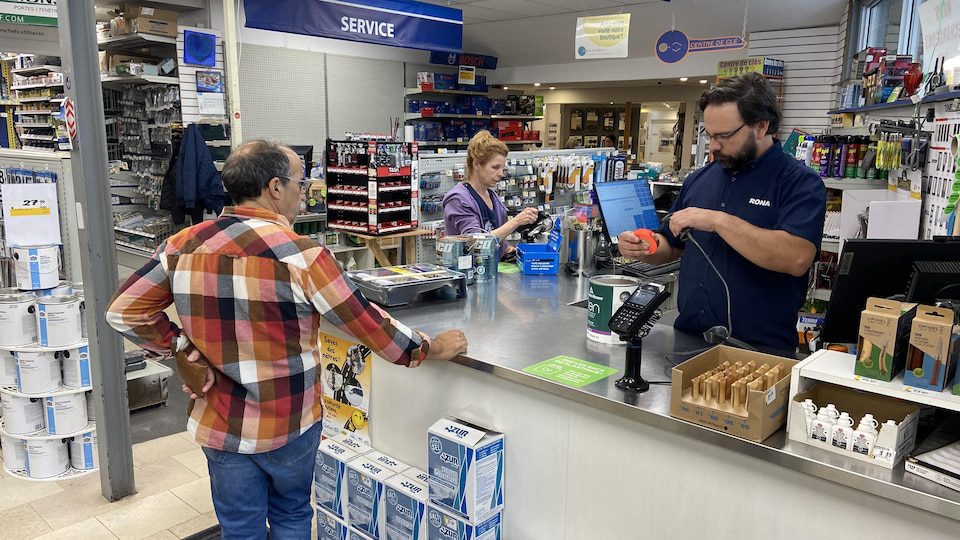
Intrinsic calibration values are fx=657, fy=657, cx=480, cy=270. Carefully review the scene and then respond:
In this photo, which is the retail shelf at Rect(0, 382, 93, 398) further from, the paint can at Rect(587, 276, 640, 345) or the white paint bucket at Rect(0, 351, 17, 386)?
the paint can at Rect(587, 276, 640, 345)

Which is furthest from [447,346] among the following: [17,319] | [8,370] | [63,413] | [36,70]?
[36,70]

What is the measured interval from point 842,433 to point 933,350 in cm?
26

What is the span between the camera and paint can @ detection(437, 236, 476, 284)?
3.14 m

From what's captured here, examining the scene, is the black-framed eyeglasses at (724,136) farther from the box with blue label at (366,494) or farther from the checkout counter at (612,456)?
the box with blue label at (366,494)

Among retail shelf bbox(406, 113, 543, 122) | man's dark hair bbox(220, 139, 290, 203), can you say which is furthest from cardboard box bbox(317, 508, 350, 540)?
retail shelf bbox(406, 113, 543, 122)

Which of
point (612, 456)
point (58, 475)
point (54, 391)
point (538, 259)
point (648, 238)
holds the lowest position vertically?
point (58, 475)

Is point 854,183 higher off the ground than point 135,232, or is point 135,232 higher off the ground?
point 854,183

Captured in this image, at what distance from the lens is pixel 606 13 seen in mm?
10000

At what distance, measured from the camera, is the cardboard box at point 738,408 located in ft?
5.11

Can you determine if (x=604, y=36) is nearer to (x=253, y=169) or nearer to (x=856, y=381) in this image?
(x=253, y=169)

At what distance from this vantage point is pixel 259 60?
9148 millimetres

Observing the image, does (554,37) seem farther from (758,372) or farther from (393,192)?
(758,372)

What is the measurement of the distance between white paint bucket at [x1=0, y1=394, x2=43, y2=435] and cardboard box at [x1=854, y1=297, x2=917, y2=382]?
4.09 m

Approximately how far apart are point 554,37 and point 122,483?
9804 mm
